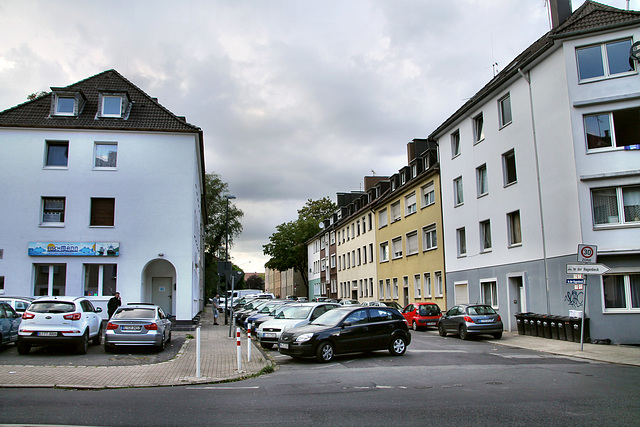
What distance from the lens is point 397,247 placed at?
132ft

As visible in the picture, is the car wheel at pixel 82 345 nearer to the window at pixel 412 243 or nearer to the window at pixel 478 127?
the window at pixel 478 127

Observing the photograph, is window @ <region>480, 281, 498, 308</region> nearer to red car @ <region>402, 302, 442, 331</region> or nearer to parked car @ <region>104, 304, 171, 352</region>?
red car @ <region>402, 302, 442, 331</region>

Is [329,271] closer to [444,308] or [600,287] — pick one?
[444,308]

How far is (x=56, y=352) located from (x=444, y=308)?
21.8 meters

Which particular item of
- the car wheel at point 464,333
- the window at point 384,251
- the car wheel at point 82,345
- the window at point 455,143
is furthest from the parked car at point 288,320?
the window at point 384,251

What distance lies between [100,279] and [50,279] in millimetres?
2237

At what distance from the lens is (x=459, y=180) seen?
29734mm

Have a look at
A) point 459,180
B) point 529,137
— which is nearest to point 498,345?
point 529,137

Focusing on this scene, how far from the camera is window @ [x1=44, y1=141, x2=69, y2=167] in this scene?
2559cm

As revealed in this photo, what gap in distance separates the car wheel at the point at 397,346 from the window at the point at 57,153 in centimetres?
1878

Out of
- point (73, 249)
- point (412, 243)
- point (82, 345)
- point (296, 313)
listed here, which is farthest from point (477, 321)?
point (73, 249)

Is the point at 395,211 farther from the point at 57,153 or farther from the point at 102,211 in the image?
the point at 57,153

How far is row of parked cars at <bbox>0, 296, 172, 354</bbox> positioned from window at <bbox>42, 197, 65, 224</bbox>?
924cm

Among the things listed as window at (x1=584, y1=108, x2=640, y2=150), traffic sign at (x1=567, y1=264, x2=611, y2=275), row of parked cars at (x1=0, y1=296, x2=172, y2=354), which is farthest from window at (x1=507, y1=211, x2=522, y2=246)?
row of parked cars at (x1=0, y1=296, x2=172, y2=354)
